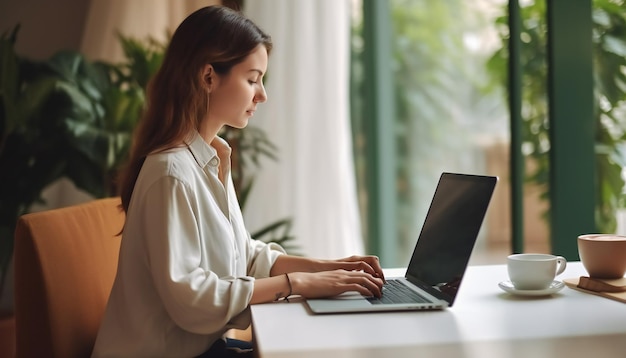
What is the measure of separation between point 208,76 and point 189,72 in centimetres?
4

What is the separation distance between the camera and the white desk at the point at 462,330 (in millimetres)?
1056

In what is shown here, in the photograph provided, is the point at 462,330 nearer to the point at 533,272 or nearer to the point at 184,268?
the point at 533,272

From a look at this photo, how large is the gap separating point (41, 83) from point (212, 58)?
1.67 meters

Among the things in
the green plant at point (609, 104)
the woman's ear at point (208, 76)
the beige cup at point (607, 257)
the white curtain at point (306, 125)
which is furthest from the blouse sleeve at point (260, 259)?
the white curtain at point (306, 125)

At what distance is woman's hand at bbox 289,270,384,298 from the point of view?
4.50 ft

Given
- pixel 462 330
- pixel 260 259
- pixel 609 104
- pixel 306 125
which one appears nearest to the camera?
pixel 462 330

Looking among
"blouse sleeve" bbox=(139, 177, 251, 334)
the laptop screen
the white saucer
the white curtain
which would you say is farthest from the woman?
the white curtain

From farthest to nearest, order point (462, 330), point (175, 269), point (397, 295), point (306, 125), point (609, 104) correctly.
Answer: point (306, 125)
point (609, 104)
point (397, 295)
point (175, 269)
point (462, 330)

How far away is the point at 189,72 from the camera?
149 centimetres

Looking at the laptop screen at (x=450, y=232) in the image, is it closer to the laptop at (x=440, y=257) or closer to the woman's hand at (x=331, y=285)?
the laptop at (x=440, y=257)

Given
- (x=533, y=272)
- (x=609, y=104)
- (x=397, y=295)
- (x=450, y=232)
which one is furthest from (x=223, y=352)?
(x=609, y=104)

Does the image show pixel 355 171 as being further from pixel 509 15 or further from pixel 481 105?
pixel 509 15

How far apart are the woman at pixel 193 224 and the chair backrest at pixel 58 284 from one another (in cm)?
→ 14

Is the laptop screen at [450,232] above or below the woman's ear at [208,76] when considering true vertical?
below
